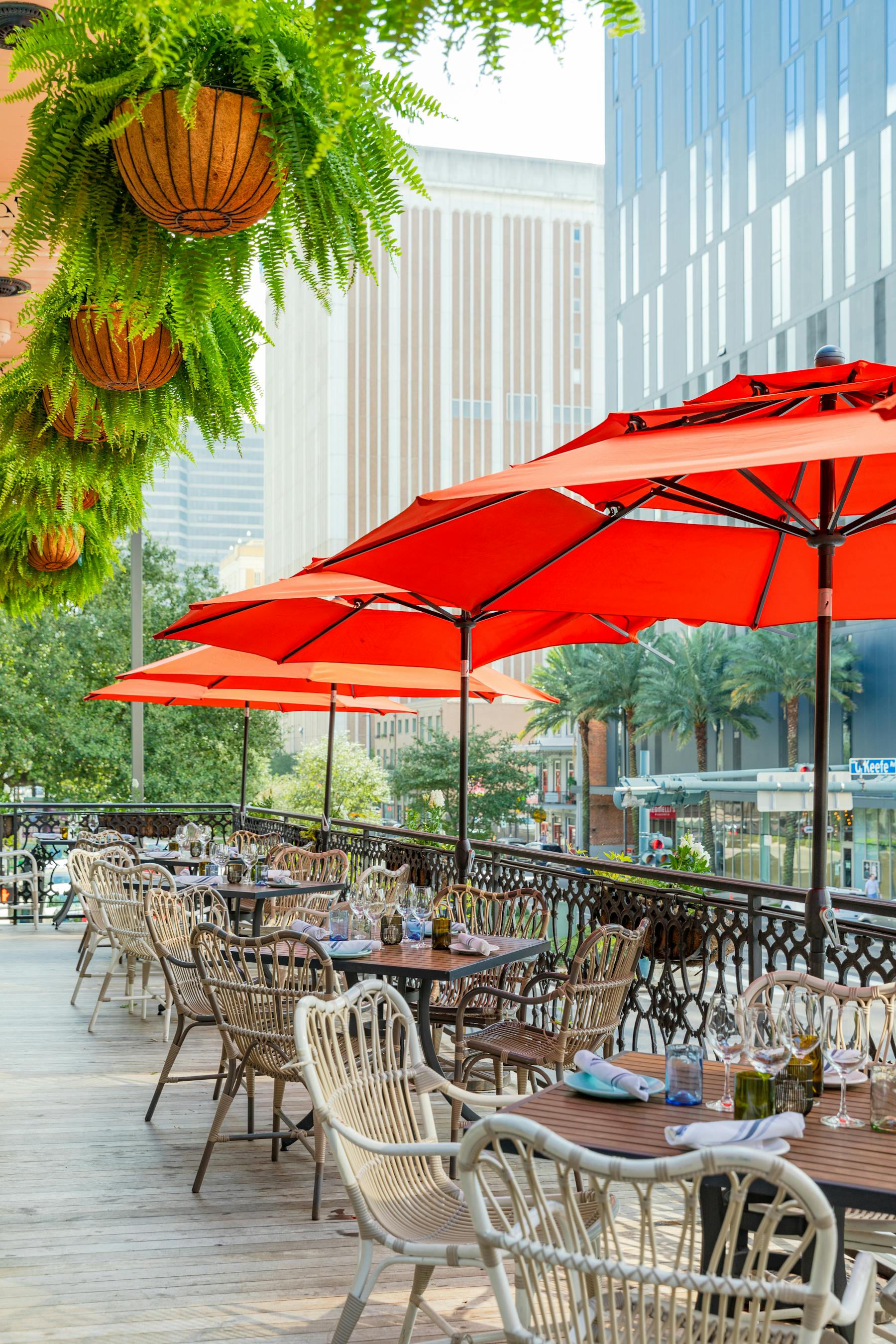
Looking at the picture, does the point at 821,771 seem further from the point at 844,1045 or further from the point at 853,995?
the point at 844,1045

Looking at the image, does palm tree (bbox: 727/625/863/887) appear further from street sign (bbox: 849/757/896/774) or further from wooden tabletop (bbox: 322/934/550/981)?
wooden tabletop (bbox: 322/934/550/981)

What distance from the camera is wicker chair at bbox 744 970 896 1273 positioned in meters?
3.11

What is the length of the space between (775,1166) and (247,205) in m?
2.10

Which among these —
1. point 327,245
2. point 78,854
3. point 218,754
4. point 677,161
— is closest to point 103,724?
point 218,754

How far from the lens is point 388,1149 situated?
2814 millimetres

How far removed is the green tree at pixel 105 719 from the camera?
29344 millimetres

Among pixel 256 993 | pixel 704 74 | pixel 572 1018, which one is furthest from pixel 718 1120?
pixel 704 74

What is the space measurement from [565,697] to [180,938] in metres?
43.6

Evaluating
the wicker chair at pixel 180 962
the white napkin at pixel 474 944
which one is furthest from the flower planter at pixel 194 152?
the white napkin at pixel 474 944

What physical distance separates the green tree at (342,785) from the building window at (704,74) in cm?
2857

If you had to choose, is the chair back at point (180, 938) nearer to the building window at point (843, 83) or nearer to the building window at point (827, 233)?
the building window at point (827, 233)

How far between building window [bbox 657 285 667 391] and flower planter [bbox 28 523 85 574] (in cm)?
4705

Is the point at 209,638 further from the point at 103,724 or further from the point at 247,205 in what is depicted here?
the point at 103,724

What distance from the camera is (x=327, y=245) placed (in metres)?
2.80
